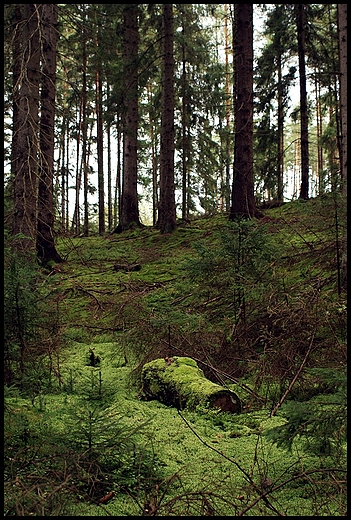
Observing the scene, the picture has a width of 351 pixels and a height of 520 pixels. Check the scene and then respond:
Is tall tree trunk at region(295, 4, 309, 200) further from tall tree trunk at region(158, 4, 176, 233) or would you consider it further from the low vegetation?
the low vegetation

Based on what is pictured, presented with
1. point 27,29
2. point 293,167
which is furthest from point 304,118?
point 293,167

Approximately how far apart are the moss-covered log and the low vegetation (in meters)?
0.10

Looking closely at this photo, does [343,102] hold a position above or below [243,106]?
below

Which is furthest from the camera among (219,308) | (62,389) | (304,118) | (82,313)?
(304,118)

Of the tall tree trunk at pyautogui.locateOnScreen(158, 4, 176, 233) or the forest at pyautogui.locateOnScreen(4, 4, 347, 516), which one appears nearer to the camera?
the forest at pyautogui.locateOnScreen(4, 4, 347, 516)

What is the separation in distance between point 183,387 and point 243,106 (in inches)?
334

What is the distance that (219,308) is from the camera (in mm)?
6633

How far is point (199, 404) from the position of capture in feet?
13.8

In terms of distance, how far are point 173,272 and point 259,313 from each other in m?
4.02

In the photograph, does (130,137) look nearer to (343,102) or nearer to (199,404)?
(343,102)

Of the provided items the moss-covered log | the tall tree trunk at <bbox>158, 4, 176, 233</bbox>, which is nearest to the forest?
the moss-covered log

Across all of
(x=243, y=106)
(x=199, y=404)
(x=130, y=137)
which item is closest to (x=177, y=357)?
(x=199, y=404)

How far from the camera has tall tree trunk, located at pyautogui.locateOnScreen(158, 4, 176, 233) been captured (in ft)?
43.7

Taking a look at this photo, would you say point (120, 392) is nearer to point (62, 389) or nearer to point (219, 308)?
point (62, 389)
